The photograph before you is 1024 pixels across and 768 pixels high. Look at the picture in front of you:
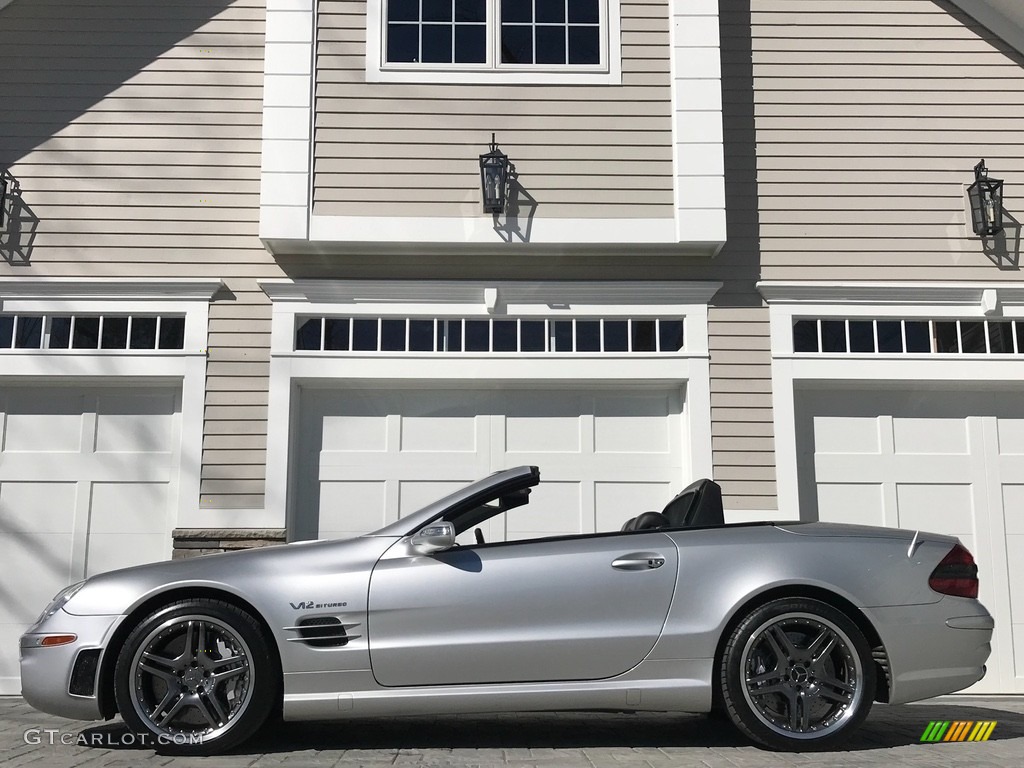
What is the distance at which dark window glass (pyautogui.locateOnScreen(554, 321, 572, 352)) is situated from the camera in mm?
7328

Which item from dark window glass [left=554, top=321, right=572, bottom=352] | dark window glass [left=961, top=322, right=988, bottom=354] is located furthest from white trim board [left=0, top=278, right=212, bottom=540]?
dark window glass [left=961, top=322, right=988, bottom=354]

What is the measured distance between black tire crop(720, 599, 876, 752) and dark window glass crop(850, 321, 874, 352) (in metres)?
3.45

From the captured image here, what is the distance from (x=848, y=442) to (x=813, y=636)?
3279mm

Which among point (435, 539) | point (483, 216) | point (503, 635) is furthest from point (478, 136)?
point (503, 635)

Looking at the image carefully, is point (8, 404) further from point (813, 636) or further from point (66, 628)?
point (813, 636)

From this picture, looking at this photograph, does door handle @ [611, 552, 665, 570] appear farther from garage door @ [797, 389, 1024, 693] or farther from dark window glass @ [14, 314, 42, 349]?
dark window glass @ [14, 314, 42, 349]

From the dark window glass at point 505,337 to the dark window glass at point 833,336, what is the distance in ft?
7.15

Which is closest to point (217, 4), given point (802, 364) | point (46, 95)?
point (46, 95)

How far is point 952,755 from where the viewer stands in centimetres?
430

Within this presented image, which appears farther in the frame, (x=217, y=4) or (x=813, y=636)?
(x=217, y=4)

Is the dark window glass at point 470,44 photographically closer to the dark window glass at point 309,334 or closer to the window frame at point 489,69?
the window frame at point 489,69

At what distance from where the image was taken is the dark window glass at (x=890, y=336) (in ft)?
24.4

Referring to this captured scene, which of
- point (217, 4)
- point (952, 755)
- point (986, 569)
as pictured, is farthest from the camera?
point (217, 4)

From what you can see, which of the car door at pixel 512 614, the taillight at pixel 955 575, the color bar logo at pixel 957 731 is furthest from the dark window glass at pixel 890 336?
the car door at pixel 512 614
